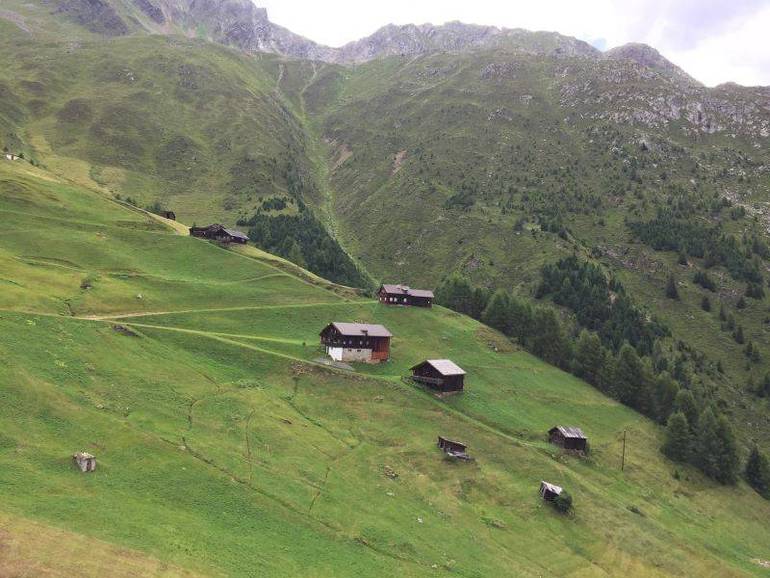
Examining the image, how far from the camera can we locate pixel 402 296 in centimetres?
12900

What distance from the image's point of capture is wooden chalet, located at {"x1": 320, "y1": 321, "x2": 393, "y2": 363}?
9706 centimetres

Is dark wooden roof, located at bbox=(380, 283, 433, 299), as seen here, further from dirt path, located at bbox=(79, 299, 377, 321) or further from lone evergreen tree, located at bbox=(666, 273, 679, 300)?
lone evergreen tree, located at bbox=(666, 273, 679, 300)

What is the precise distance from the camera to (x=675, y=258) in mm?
199125

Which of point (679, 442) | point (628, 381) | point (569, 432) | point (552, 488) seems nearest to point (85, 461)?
point (552, 488)

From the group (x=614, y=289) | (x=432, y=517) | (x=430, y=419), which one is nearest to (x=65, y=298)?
(x=430, y=419)

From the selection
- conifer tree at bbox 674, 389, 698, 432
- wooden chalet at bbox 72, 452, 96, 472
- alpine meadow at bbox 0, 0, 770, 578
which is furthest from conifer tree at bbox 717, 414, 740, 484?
wooden chalet at bbox 72, 452, 96, 472

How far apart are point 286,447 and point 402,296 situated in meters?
68.3

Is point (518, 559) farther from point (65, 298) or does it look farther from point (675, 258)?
point (675, 258)

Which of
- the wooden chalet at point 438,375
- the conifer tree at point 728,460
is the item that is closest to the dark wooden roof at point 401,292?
the wooden chalet at point 438,375

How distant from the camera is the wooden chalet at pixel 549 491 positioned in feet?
238

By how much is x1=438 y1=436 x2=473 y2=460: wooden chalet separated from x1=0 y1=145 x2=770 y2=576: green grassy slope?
149cm

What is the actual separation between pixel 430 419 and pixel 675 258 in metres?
152

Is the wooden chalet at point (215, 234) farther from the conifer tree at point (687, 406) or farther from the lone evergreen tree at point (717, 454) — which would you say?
the lone evergreen tree at point (717, 454)

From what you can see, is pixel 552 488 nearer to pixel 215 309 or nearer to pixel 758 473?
pixel 758 473
